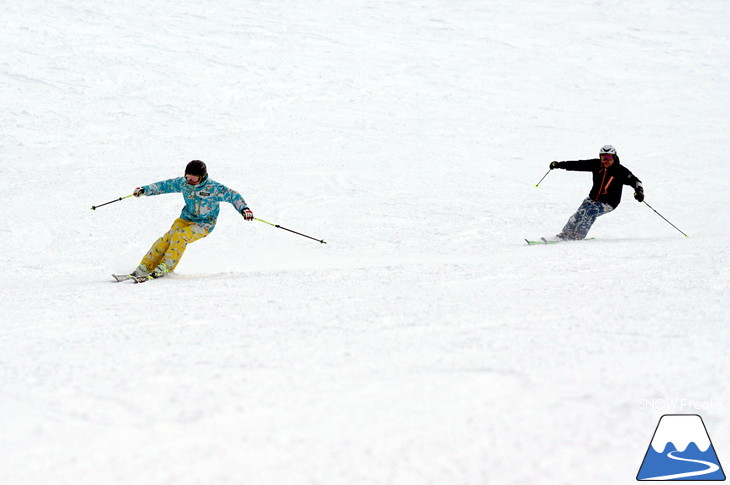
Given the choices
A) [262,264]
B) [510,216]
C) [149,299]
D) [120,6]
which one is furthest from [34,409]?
[120,6]

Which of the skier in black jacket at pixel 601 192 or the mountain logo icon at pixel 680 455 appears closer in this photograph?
the mountain logo icon at pixel 680 455

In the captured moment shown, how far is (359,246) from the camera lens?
9.80 meters

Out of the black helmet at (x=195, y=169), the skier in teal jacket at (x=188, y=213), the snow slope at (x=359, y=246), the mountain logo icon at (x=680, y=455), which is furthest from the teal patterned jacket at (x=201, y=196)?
the mountain logo icon at (x=680, y=455)

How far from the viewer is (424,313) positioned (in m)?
4.15

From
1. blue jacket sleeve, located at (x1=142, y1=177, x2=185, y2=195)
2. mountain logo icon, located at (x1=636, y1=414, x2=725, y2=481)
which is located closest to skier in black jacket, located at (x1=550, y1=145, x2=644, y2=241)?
blue jacket sleeve, located at (x1=142, y1=177, x2=185, y2=195)

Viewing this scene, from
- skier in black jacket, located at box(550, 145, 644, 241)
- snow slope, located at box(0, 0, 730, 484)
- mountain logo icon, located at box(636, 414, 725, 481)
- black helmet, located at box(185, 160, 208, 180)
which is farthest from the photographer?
skier in black jacket, located at box(550, 145, 644, 241)

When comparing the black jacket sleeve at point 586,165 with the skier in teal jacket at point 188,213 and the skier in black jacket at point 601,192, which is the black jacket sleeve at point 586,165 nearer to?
the skier in black jacket at point 601,192

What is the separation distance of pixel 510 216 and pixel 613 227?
5.54ft

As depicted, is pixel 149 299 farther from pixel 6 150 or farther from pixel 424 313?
pixel 6 150

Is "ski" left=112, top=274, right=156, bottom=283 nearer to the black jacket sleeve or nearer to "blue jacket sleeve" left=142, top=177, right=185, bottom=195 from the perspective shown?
"blue jacket sleeve" left=142, top=177, right=185, bottom=195

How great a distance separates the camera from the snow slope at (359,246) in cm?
252

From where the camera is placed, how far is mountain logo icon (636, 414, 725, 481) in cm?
238

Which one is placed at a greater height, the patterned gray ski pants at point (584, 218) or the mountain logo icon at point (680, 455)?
the mountain logo icon at point (680, 455)

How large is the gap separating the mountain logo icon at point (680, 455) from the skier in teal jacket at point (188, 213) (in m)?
4.78
